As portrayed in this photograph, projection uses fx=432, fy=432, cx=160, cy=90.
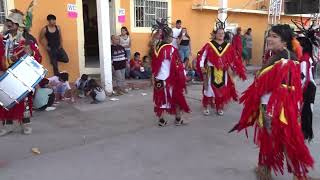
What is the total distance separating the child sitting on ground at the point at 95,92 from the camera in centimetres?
916

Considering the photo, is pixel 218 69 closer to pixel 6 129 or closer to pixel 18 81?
pixel 18 81

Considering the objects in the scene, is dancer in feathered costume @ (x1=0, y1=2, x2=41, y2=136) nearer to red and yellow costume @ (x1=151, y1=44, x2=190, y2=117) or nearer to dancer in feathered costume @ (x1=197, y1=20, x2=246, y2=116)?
red and yellow costume @ (x1=151, y1=44, x2=190, y2=117)

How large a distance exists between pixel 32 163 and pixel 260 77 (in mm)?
2966

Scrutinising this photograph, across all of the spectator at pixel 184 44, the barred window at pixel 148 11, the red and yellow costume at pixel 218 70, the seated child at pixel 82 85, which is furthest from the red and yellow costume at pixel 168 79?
the spectator at pixel 184 44

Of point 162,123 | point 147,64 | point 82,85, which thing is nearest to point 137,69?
point 147,64

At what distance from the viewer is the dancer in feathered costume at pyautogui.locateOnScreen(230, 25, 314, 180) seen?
408cm

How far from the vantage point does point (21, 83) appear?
5.80 meters

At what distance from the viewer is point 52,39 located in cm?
1014

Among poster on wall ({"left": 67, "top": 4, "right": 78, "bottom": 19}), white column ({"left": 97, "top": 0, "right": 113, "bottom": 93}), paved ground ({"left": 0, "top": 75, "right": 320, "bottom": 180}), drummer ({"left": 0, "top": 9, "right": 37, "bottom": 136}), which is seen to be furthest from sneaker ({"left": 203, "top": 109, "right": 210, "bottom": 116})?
poster on wall ({"left": 67, "top": 4, "right": 78, "bottom": 19})

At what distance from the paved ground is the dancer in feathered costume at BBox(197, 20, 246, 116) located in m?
0.35

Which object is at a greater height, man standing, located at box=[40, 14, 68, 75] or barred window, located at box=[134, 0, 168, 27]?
barred window, located at box=[134, 0, 168, 27]

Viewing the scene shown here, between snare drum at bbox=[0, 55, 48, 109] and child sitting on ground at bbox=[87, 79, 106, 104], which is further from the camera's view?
child sitting on ground at bbox=[87, 79, 106, 104]

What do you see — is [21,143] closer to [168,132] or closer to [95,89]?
[168,132]

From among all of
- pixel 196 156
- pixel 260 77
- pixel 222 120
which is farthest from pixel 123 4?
pixel 260 77
